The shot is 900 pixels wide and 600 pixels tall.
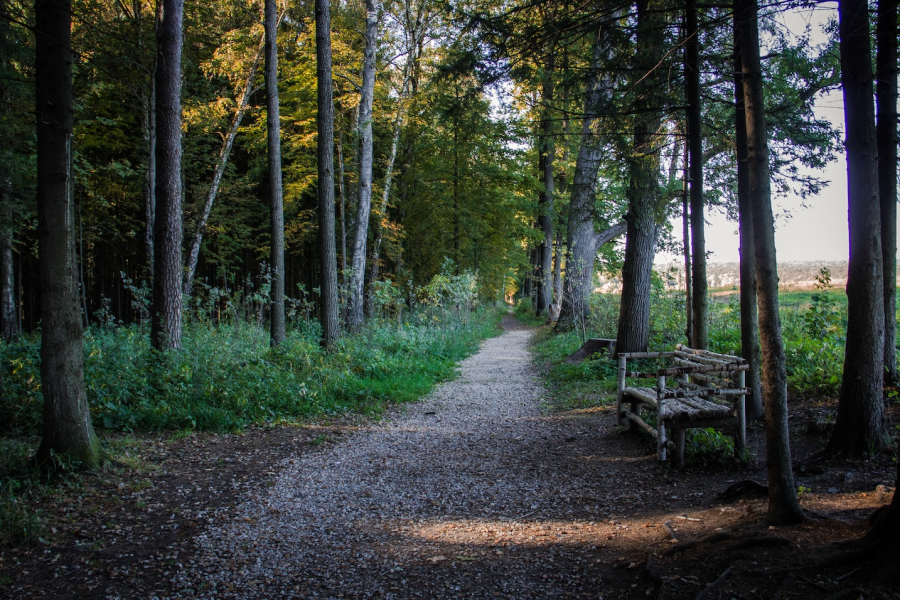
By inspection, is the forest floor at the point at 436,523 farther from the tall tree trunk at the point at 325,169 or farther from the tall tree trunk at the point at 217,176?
the tall tree trunk at the point at 217,176

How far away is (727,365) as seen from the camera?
196 inches

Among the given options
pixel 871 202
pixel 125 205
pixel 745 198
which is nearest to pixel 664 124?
pixel 745 198

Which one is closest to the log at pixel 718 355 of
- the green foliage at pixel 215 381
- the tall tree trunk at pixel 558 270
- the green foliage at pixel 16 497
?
the green foliage at pixel 215 381

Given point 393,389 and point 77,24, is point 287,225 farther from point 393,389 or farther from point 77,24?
point 393,389

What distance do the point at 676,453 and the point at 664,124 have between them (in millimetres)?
4988

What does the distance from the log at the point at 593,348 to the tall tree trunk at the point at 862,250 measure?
6.08 meters

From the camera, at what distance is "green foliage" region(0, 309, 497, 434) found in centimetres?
605

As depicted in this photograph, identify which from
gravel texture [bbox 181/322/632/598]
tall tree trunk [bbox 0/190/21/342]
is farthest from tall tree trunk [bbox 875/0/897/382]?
tall tree trunk [bbox 0/190/21/342]

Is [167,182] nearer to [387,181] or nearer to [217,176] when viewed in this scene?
[217,176]

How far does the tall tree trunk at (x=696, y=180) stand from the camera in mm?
6020

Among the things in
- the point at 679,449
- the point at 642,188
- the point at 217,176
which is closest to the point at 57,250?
the point at 679,449

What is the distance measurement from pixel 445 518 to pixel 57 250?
3983mm

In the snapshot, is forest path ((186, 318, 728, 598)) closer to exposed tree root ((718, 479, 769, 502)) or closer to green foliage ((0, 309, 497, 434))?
exposed tree root ((718, 479, 769, 502))

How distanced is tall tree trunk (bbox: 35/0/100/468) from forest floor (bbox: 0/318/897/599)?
492 millimetres
